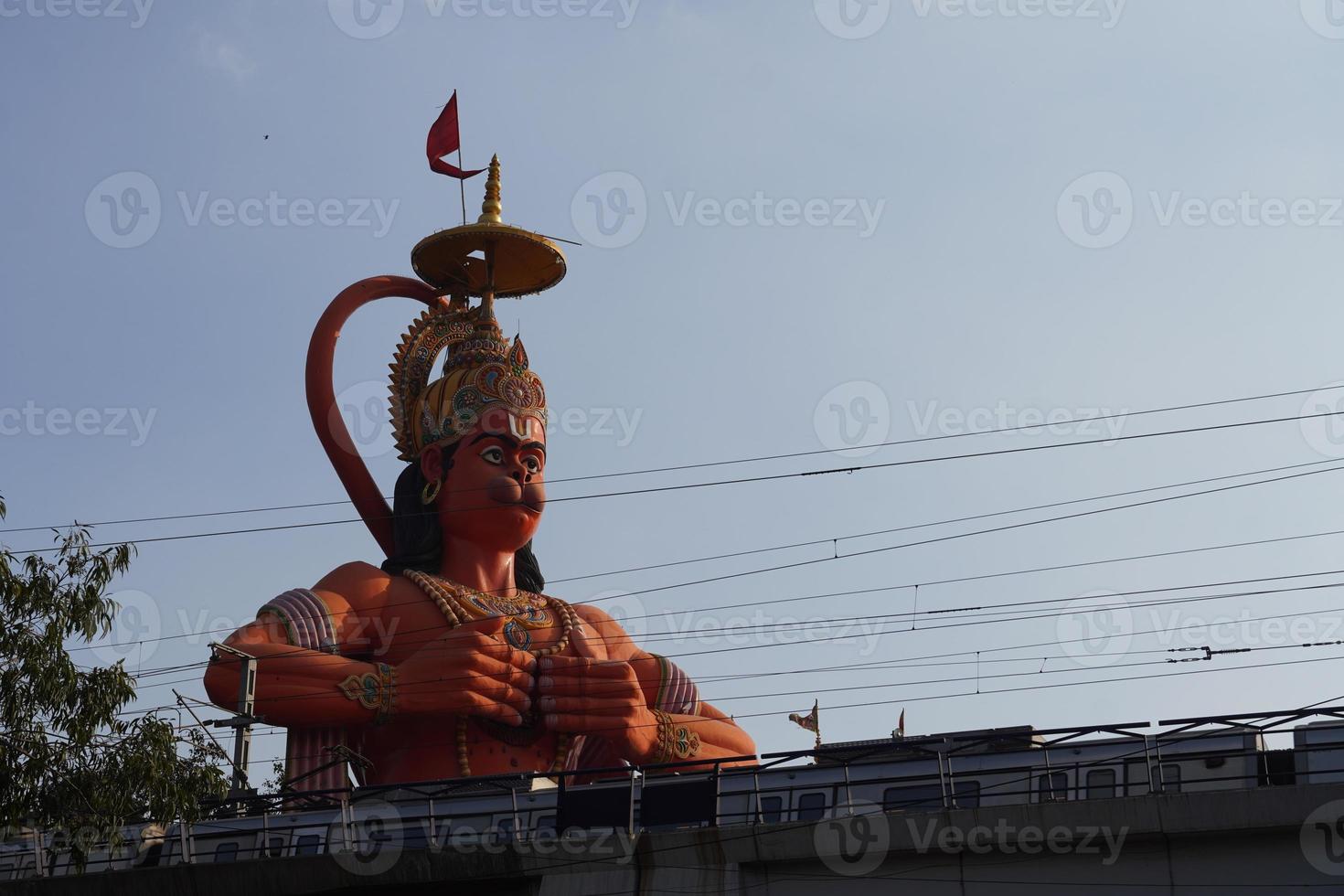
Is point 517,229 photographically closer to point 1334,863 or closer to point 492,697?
point 492,697

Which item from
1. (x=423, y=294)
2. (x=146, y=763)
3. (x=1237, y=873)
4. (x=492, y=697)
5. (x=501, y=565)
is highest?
(x=423, y=294)

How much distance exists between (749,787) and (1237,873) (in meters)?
6.28

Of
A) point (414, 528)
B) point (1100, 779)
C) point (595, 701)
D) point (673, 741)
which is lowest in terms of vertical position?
point (1100, 779)

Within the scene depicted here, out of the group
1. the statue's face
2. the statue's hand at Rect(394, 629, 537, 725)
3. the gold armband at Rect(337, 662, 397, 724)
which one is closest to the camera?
the gold armband at Rect(337, 662, 397, 724)

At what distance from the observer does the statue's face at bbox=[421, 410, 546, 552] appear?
25750 millimetres

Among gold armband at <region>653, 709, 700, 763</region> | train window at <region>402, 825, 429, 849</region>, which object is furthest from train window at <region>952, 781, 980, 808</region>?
gold armband at <region>653, 709, 700, 763</region>

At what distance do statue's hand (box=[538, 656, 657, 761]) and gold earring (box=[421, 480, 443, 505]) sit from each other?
3.37 m

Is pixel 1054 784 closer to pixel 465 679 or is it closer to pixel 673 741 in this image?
pixel 673 741

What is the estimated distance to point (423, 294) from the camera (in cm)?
2833

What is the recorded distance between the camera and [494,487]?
25.7 metres

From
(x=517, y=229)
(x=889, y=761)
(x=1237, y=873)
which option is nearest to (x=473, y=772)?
(x=889, y=761)

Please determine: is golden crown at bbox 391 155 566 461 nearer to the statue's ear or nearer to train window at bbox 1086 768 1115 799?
the statue's ear

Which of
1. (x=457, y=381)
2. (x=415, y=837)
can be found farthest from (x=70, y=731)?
(x=457, y=381)

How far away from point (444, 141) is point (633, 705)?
11.0 meters
